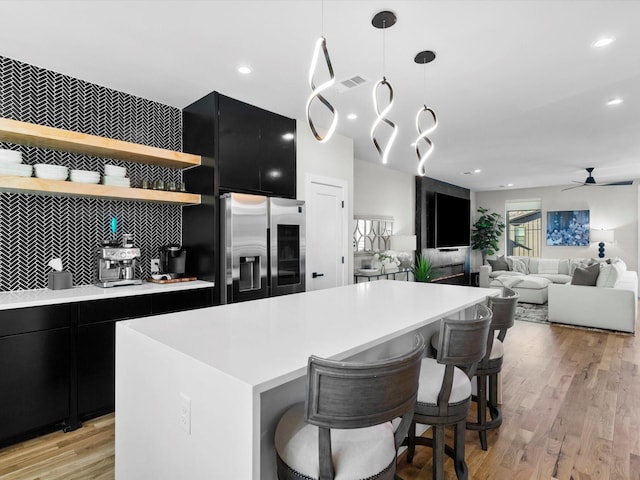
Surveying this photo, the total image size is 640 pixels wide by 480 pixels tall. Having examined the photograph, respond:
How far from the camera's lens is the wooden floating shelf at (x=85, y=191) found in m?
2.44

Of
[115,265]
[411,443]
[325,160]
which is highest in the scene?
[325,160]

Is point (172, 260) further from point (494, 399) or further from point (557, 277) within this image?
point (557, 277)

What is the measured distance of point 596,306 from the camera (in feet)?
16.6

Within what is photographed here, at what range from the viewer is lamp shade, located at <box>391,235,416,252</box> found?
6.55m

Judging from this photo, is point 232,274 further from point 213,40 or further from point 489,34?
point 489,34

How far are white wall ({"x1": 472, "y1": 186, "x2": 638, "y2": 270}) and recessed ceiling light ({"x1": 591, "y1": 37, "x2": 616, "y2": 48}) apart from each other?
7.39 m

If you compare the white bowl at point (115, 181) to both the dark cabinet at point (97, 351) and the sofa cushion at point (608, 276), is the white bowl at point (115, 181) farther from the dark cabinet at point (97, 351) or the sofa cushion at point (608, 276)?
the sofa cushion at point (608, 276)

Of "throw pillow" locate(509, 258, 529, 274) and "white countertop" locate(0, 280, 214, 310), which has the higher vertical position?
"white countertop" locate(0, 280, 214, 310)

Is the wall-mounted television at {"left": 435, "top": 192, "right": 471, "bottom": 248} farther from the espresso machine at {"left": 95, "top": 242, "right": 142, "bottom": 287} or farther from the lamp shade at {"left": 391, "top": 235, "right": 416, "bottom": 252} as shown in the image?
the espresso machine at {"left": 95, "top": 242, "right": 142, "bottom": 287}

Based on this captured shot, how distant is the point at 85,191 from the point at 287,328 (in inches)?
84.2

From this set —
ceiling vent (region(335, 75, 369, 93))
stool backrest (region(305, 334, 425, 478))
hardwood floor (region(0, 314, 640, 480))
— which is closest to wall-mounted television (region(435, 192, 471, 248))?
hardwood floor (region(0, 314, 640, 480))

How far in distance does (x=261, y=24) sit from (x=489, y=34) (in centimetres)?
146

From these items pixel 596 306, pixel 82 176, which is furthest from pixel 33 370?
pixel 596 306

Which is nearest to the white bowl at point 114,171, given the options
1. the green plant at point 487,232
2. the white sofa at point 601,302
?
the white sofa at point 601,302
